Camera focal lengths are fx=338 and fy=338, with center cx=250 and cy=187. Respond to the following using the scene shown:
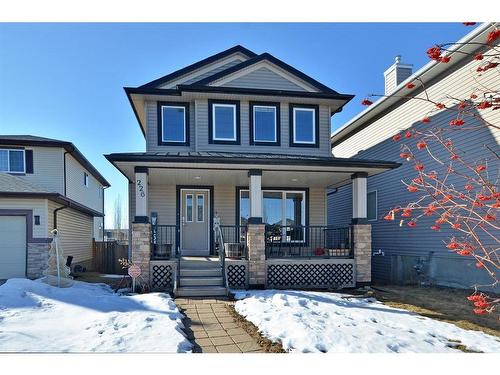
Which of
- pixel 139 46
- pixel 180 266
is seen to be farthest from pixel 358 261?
pixel 139 46

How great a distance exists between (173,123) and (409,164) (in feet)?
24.0

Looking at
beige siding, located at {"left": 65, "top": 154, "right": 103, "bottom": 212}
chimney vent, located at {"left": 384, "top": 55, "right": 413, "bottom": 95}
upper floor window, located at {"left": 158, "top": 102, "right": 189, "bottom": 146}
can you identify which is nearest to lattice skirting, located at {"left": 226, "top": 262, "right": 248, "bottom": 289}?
upper floor window, located at {"left": 158, "top": 102, "right": 189, "bottom": 146}

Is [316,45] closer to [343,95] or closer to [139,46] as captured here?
[139,46]

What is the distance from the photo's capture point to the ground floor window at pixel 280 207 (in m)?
10.4

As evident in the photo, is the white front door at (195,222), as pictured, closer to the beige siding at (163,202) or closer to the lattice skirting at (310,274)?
the beige siding at (163,202)

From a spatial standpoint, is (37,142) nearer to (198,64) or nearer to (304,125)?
(198,64)

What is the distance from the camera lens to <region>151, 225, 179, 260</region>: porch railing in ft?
26.4

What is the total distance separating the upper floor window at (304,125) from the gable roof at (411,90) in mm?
1703

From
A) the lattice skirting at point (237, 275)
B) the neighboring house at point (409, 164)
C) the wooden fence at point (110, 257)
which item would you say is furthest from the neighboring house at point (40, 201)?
the neighboring house at point (409, 164)

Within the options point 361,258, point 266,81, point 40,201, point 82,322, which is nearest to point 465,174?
point 361,258

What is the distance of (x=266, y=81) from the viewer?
10.5m

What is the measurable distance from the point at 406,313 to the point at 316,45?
5.02m

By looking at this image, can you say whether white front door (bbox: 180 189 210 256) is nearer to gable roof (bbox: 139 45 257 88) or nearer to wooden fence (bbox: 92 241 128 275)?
gable roof (bbox: 139 45 257 88)

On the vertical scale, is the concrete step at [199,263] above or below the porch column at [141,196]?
below
